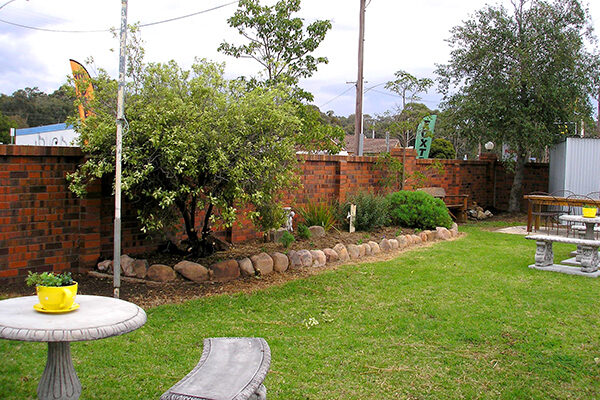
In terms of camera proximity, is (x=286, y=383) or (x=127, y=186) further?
(x=127, y=186)

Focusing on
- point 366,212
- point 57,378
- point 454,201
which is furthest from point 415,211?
point 57,378

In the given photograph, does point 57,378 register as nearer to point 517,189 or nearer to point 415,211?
point 415,211

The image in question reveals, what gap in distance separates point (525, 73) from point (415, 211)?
652 centimetres

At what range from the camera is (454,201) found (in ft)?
55.1

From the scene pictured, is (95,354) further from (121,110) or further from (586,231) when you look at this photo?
(586,231)

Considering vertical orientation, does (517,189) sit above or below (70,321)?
above

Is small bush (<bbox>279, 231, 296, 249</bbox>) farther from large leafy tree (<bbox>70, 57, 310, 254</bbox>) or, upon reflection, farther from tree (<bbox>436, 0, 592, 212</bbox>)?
tree (<bbox>436, 0, 592, 212</bbox>)

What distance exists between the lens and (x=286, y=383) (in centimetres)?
419

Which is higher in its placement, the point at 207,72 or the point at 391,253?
the point at 207,72

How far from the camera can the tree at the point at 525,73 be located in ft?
50.7

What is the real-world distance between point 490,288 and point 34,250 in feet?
19.6

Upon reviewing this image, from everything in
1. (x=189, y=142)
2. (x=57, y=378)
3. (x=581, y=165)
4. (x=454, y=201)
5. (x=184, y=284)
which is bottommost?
(x=184, y=284)

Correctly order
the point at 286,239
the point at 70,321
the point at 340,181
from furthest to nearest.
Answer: the point at 340,181 < the point at 286,239 < the point at 70,321

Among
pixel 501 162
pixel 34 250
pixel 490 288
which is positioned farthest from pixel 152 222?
pixel 501 162
